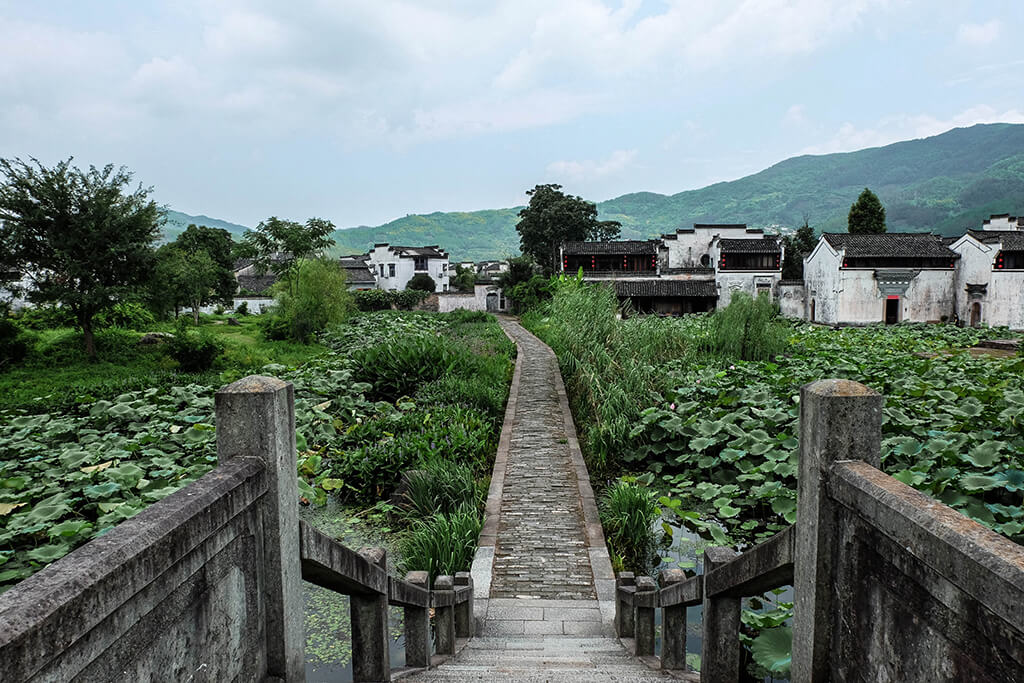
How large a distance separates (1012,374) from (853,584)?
1118cm

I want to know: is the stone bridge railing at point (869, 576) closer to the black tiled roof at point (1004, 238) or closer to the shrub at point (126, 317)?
the shrub at point (126, 317)

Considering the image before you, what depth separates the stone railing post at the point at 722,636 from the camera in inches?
116

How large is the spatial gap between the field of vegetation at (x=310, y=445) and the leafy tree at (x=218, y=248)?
2223 centimetres

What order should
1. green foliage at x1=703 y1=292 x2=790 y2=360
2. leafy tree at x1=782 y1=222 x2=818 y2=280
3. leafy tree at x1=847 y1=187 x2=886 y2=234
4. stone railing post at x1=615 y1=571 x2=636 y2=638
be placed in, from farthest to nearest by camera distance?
leafy tree at x1=782 y1=222 x2=818 y2=280 → leafy tree at x1=847 y1=187 x2=886 y2=234 → green foliage at x1=703 y1=292 x2=790 y2=360 → stone railing post at x1=615 y1=571 x2=636 y2=638

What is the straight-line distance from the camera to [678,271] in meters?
37.2

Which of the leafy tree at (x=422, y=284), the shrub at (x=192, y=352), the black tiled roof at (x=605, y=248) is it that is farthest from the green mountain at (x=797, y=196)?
the shrub at (x=192, y=352)

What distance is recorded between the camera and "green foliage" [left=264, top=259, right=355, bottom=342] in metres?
23.5

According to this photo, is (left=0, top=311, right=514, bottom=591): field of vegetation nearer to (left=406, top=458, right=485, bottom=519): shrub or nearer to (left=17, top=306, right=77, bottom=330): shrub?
(left=406, top=458, right=485, bottom=519): shrub

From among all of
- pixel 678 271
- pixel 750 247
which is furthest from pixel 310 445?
pixel 750 247

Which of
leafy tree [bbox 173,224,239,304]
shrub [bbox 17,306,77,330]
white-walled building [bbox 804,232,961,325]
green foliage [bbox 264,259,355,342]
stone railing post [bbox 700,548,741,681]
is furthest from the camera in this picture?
leafy tree [bbox 173,224,239,304]

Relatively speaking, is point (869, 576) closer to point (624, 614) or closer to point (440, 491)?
point (624, 614)

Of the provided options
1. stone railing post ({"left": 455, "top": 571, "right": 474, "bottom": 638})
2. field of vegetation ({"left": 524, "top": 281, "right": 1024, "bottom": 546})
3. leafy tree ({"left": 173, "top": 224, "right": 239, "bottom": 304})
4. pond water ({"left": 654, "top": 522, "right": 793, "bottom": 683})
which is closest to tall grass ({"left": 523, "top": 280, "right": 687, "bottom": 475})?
field of vegetation ({"left": 524, "top": 281, "right": 1024, "bottom": 546})

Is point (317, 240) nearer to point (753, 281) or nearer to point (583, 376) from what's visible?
point (583, 376)

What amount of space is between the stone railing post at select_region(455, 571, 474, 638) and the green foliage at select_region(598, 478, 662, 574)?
5.95 feet
